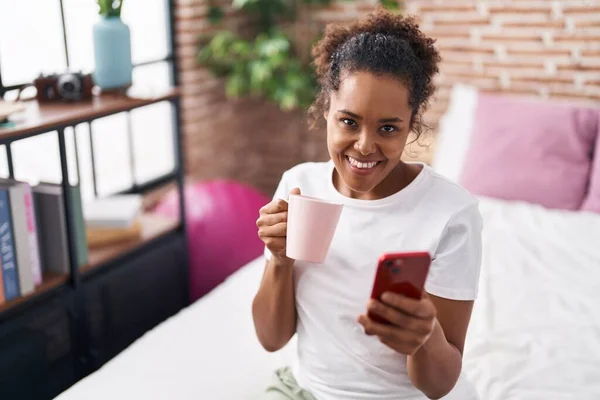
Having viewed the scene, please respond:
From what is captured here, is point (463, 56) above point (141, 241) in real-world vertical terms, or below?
above

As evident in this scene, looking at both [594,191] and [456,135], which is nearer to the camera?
[594,191]

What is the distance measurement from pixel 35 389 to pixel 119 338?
394 mm

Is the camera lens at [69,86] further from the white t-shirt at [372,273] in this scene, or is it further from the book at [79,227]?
the white t-shirt at [372,273]

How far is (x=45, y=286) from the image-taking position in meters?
1.68

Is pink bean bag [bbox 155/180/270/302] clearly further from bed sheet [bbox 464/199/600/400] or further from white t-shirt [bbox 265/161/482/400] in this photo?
white t-shirt [bbox 265/161/482/400]

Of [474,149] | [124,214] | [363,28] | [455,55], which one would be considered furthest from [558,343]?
[455,55]

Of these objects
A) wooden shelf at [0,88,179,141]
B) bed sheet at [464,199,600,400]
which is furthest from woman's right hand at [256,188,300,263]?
wooden shelf at [0,88,179,141]

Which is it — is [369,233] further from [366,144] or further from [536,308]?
[536,308]

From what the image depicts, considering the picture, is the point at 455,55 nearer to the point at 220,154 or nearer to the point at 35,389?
the point at 220,154

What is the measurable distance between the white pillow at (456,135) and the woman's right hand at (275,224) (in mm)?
1595

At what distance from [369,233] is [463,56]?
1.95 meters

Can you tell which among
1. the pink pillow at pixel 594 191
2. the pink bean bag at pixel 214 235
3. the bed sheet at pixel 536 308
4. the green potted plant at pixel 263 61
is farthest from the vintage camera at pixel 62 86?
the pink pillow at pixel 594 191

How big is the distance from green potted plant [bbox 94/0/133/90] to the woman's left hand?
137cm

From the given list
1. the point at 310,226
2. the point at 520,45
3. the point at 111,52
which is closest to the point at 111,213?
the point at 111,52
